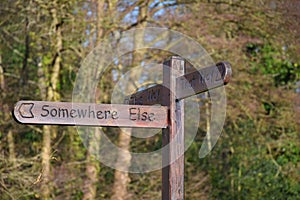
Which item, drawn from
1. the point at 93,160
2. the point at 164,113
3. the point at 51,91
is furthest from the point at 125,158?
the point at 164,113

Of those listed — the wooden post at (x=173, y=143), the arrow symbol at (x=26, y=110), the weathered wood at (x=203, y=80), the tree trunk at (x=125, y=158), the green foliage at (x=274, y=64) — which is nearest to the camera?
the weathered wood at (x=203, y=80)

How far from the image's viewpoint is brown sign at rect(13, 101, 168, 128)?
142 inches

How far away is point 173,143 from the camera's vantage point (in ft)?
12.6

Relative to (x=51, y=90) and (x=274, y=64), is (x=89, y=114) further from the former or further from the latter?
(x=274, y=64)

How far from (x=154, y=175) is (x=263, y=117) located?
1915 mm

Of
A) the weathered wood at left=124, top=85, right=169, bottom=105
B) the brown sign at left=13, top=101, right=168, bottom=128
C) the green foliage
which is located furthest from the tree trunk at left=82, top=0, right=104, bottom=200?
the brown sign at left=13, top=101, right=168, bottom=128

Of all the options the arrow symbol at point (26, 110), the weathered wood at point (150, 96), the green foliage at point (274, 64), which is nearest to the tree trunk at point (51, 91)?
the green foliage at point (274, 64)

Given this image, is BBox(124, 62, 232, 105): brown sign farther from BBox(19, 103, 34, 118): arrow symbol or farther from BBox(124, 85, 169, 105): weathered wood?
BBox(19, 103, 34, 118): arrow symbol

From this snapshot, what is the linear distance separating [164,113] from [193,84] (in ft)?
0.90

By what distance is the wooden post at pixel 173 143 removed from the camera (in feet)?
12.5

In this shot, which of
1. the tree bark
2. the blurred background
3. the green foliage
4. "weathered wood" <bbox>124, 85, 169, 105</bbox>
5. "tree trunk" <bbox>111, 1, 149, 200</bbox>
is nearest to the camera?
"weathered wood" <bbox>124, 85, 169, 105</bbox>

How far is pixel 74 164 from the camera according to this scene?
9.16 m

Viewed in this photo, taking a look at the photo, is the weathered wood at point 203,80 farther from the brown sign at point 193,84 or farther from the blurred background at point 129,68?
the blurred background at point 129,68

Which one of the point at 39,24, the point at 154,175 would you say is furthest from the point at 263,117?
the point at 39,24
